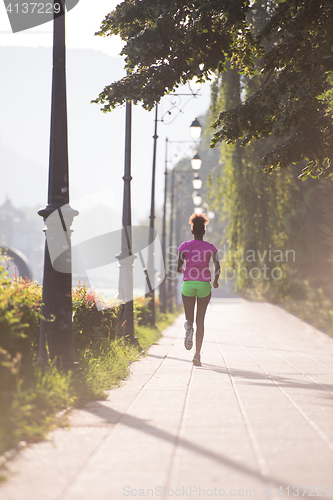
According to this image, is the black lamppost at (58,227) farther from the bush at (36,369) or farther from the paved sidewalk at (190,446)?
the paved sidewalk at (190,446)

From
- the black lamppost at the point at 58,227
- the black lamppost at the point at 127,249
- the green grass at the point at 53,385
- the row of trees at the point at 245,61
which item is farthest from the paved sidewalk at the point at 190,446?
the black lamppost at the point at 127,249

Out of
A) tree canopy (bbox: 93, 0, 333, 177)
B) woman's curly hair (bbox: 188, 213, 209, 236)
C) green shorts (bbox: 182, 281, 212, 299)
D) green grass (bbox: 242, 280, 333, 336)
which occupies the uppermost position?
tree canopy (bbox: 93, 0, 333, 177)

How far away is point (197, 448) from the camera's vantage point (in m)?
3.64

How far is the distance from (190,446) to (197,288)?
4.27 meters

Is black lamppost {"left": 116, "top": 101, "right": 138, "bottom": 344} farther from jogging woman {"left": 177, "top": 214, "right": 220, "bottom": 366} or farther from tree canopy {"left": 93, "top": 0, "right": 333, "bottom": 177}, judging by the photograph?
jogging woman {"left": 177, "top": 214, "right": 220, "bottom": 366}

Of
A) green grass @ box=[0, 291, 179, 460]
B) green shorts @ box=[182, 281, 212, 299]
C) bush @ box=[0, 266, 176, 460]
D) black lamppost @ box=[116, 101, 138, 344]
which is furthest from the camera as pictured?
black lamppost @ box=[116, 101, 138, 344]

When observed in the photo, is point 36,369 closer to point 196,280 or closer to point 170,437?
point 170,437

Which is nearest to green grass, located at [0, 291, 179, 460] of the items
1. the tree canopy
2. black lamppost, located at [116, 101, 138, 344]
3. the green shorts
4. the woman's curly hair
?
the green shorts

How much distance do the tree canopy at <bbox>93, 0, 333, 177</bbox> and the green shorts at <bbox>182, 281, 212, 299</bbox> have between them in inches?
96.2

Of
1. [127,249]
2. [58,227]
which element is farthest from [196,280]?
[127,249]

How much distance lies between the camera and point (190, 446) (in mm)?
3688

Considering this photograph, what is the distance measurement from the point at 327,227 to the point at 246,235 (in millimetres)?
2734

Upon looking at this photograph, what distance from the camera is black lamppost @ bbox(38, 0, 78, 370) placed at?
594cm

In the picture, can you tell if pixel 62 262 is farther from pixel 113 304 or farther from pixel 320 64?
pixel 320 64
